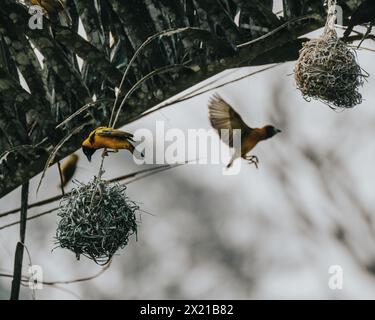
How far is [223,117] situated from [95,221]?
595 millimetres

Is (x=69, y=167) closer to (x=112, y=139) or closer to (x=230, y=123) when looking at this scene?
(x=230, y=123)

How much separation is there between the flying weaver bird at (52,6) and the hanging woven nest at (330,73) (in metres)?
0.77

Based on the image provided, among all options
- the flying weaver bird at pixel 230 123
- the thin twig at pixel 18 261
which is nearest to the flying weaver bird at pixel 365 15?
the flying weaver bird at pixel 230 123

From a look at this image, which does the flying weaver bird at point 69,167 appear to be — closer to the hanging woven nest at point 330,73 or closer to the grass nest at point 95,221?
the grass nest at point 95,221

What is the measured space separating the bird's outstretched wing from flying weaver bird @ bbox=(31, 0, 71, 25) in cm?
54

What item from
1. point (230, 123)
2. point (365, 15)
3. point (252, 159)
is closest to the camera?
point (365, 15)

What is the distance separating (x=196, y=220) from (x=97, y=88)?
3.83m

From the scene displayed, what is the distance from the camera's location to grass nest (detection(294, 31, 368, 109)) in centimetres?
A: 284

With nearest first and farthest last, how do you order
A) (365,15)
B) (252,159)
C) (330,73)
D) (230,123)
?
(330,73), (365,15), (252,159), (230,123)

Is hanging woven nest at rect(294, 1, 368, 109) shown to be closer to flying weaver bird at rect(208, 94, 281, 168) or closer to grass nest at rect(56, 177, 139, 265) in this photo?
flying weaver bird at rect(208, 94, 281, 168)

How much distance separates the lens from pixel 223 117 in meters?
3.23

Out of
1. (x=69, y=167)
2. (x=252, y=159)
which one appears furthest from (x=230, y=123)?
(x=69, y=167)

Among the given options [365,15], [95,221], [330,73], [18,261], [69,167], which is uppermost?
[69,167]

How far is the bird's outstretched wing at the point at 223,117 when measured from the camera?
3.22m
